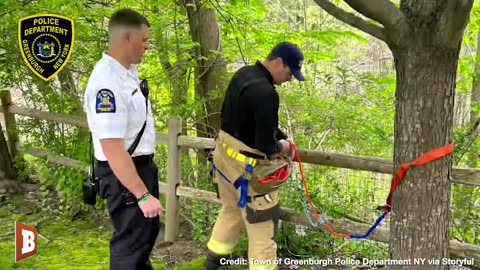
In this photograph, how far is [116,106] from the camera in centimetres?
265

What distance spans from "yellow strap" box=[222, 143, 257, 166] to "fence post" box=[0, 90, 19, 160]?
4.29 m

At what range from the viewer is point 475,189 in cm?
411

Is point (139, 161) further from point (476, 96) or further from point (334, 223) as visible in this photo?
point (476, 96)

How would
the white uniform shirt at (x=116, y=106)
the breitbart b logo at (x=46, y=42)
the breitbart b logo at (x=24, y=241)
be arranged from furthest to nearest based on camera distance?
the breitbart b logo at (x=46, y=42) < the breitbart b logo at (x=24, y=241) < the white uniform shirt at (x=116, y=106)

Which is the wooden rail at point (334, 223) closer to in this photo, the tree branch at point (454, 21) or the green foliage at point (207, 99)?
the green foliage at point (207, 99)

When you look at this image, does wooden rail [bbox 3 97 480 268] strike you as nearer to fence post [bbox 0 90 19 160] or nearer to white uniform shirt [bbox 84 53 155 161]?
fence post [bbox 0 90 19 160]

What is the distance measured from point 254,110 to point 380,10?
1193 millimetres

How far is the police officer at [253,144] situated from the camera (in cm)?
325

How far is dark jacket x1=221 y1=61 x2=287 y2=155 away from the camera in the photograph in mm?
3213

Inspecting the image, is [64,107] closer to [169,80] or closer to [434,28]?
[169,80]

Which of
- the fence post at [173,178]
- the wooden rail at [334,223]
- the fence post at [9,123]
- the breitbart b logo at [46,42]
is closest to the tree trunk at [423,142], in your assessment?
the wooden rail at [334,223]

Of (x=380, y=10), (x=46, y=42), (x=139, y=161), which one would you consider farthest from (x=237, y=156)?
(x=46, y=42)

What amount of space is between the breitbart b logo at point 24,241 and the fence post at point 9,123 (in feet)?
6.33

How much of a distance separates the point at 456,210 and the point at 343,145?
169 cm
